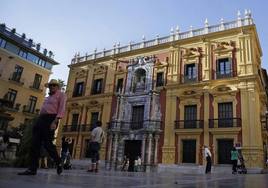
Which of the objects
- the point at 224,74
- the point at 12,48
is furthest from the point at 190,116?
the point at 12,48

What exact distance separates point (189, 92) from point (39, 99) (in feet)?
59.1

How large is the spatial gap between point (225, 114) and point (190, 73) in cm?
415

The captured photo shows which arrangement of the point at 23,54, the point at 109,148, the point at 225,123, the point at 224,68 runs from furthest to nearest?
the point at 23,54, the point at 109,148, the point at 224,68, the point at 225,123

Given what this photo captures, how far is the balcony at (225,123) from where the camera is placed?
1534 centimetres

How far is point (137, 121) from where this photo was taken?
1973 cm

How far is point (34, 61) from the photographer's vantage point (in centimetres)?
2861

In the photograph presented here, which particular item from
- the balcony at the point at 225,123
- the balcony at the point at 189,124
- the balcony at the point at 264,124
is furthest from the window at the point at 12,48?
the balcony at the point at 264,124

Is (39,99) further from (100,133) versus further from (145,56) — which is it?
(100,133)

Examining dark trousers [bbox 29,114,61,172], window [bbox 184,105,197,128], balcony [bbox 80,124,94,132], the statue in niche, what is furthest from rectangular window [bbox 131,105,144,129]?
dark trousers [bbox 29,114,61,172]

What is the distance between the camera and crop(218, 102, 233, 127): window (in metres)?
15.7

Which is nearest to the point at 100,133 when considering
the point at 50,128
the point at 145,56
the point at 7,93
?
the point at 50,128

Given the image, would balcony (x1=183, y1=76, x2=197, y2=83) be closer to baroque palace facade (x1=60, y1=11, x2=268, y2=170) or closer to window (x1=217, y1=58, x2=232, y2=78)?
baroque palace facade (x1=60, y1=11, x2=268, y2=170)

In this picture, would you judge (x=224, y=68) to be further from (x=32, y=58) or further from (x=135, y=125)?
(x=32, y=58)

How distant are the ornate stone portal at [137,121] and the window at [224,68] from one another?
4838 millimetres
